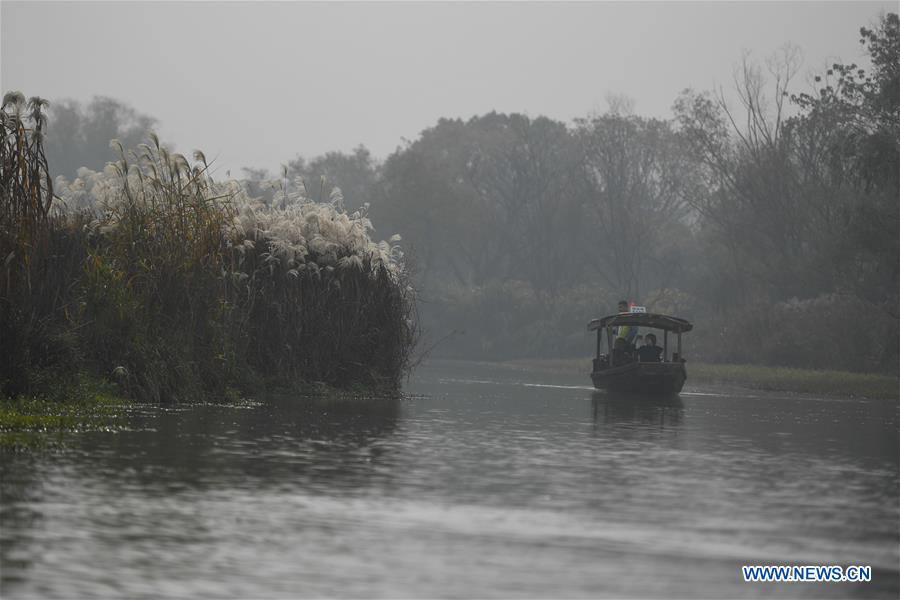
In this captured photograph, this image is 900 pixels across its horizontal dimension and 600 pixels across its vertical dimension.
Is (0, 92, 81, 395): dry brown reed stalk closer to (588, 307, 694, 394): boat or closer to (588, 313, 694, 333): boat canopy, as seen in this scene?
(588, 307, 694, 394): boat

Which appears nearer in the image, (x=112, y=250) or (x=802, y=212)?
(x=112, y=250)

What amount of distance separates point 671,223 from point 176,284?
73.2 meters

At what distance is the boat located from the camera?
115ft

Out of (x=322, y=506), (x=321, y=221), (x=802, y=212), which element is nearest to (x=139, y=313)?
(x=321, y=221)

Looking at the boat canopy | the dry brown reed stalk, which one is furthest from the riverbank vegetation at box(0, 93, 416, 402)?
the boat canopy

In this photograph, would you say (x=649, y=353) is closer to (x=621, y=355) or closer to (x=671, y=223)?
(x=621, y=355)

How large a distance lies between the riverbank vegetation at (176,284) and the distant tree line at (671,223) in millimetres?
2552

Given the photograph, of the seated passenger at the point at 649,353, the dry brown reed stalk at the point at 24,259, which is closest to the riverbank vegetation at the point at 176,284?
the dry brown reed stalk at the point at 24,259

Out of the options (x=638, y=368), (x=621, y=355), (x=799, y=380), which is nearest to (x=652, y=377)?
(x=638, y=368)

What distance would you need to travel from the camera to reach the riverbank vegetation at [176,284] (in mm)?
18766

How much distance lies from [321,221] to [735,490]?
14744 millimetres

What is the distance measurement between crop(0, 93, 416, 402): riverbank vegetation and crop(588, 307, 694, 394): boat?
891 centimetres

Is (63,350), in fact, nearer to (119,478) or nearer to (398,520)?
(119,478)

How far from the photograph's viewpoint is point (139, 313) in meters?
22.0
